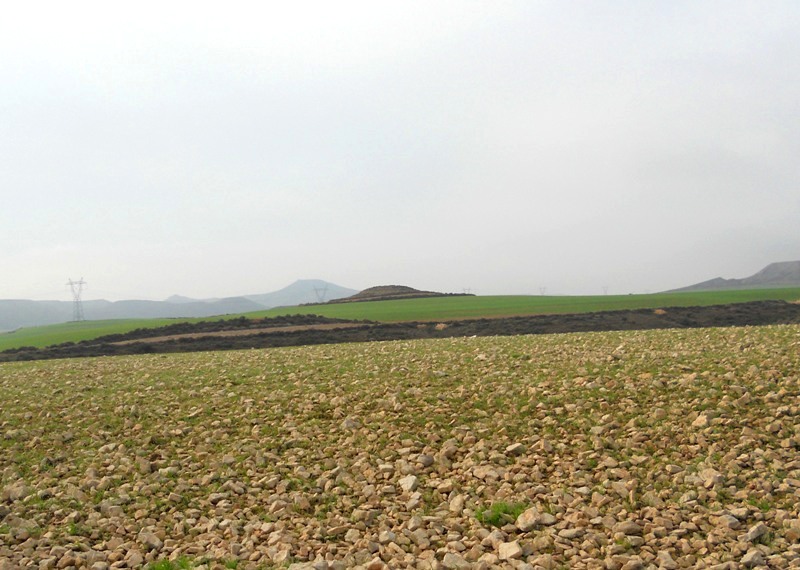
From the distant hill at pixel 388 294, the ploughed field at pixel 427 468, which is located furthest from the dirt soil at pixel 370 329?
the distant hill at pixel 388 294

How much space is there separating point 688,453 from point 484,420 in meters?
3.93

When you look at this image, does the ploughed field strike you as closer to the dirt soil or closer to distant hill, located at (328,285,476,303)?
the dirt soil

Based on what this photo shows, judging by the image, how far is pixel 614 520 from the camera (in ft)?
28.2

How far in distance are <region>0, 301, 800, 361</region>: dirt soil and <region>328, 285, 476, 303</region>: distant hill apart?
166ft

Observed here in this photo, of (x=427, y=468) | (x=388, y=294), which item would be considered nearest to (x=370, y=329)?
(x=427, y=468)

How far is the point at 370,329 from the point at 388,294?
64.2 meters

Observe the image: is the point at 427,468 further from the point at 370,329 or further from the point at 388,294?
the point at 388,294

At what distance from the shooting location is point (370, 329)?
44562 mm

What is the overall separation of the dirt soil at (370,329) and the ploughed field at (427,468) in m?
22.1

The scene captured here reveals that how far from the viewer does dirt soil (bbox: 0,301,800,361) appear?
3897cm

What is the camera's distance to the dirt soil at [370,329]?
38969 millimetres

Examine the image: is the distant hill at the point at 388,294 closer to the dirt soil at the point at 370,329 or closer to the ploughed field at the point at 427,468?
the dirt soil at the point at 370,329

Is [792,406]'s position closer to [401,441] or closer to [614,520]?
[614,520]

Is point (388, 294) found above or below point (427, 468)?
above
